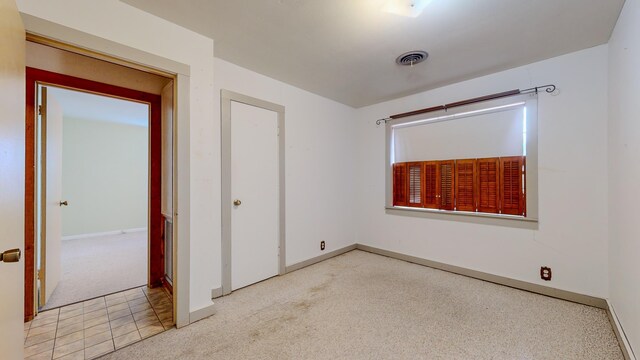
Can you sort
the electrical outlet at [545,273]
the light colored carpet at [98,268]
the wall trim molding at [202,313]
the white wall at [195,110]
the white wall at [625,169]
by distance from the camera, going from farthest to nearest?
the light colored carpet at [98,268] < the electrical outlet at [545,273] < the wall trim molding at [202,313] < the white wall at [195,110] < the white wall at [625,169]

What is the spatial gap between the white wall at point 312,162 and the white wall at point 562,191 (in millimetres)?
1581

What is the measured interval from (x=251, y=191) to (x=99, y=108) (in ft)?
12.3

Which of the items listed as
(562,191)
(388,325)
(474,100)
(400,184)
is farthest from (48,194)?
(562,191)

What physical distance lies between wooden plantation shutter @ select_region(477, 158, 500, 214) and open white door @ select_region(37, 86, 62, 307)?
4.40 m

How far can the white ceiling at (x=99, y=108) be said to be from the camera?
3900mm

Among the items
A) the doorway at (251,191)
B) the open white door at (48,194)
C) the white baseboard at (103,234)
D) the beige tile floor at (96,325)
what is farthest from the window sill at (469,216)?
the white baseboard at (103,234)

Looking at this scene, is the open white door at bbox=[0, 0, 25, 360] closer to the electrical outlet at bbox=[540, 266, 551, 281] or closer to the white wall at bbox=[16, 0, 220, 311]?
the white wall at bbox=[16, 0, 220, 311]

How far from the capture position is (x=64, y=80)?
233cm

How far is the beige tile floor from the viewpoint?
1788 millimetres

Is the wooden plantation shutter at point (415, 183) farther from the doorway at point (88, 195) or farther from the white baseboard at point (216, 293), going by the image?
the doorway at point (88, 195)

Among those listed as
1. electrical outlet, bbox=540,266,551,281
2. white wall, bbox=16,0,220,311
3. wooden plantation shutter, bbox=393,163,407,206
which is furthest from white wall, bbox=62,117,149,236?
electrical outlet, bbox=540,266,551,281

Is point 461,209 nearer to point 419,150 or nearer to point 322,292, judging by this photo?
point 419,150

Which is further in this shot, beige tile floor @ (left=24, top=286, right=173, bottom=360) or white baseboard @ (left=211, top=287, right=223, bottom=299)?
white baseboard @ (left=211, top=287, right=223, bottom=299)

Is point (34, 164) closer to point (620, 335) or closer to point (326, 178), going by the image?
point (326, 178)
